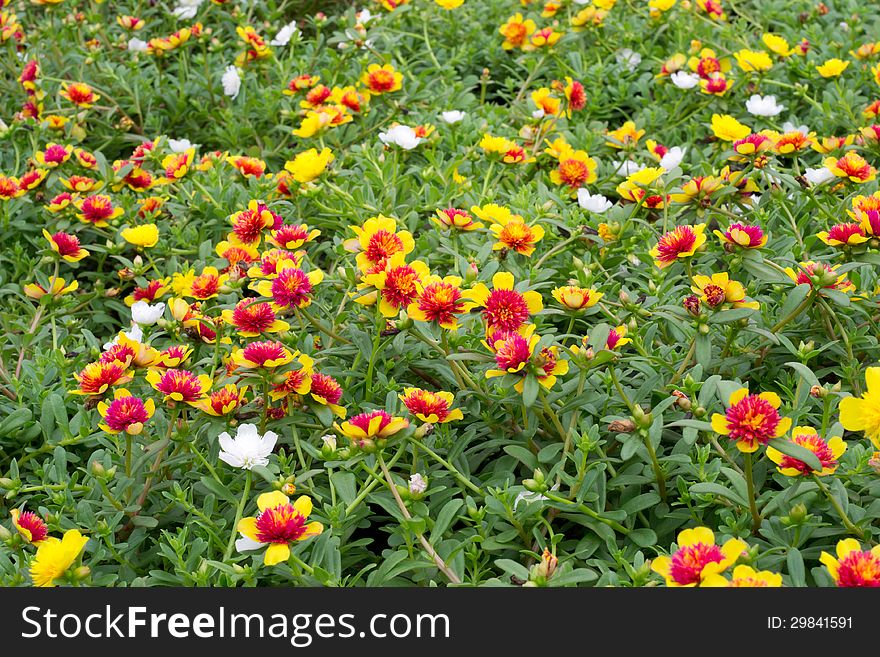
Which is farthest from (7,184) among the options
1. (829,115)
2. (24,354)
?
(829,115)

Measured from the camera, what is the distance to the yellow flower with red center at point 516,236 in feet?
6.86

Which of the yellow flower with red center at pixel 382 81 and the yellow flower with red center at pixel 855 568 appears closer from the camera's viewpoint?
the yellow flower with red center at pixel 855 568

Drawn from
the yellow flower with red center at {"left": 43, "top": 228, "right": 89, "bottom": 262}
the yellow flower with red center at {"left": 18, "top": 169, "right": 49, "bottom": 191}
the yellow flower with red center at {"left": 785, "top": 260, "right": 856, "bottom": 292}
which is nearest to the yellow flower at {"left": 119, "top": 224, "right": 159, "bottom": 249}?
the yellow flower with red center at {"left": 43, "top": 228, "right": 89, "bottom": 262}

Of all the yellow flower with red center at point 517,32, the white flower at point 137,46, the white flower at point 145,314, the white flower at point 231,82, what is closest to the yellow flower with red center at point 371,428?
the white flower at point 145,314

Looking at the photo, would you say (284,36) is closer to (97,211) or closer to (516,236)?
(97,211)

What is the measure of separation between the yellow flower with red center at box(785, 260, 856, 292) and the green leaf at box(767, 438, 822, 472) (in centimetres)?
46

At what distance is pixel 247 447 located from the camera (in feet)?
5.62

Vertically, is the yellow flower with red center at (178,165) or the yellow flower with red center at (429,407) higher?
the yellow flower with red center at (178,165)

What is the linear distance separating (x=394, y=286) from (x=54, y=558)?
0.73m

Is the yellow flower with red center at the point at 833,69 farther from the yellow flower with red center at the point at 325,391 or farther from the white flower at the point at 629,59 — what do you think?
the yellow flower with red center at the point at 325,391

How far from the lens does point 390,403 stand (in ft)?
6.05

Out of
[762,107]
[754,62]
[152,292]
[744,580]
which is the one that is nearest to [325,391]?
[152,292]

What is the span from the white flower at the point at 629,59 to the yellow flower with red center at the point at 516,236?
4.92 feet
